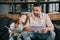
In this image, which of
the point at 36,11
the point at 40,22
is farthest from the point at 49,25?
the point at 36,11

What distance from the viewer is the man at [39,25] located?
3154 millimetres

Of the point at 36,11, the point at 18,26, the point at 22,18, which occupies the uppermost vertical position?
the point at 36,11

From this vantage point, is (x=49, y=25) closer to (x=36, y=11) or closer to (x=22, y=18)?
(x=36, y=11)

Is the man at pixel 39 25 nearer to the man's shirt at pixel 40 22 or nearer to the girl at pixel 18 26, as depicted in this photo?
the man's shirt at pixel 40 22

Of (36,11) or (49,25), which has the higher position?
(36,11)

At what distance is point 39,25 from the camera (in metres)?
3.24

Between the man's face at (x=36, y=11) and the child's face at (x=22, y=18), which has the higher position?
the man's face at (x=36, y=11)

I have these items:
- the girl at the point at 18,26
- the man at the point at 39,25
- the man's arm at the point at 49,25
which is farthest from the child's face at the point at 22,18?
the man's arm at the point at 49,25

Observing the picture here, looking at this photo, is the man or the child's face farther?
the child's face

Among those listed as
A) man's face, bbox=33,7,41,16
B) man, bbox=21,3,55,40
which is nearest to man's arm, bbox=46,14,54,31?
man, bbox=21,3,55,40

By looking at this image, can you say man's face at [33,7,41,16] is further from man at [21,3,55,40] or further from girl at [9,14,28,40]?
girl at [9,14,28,40]

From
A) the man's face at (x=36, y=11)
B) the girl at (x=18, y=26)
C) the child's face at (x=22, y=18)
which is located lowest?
the girl at (x=18, y=26)

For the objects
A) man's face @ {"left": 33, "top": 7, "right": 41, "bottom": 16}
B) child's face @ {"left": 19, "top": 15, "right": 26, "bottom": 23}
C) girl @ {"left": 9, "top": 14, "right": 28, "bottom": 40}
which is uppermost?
man's face @ {"left": 33, "top": 7, "right": 41, "bottom": 16}

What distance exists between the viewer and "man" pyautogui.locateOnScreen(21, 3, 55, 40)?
3154 millimetres
